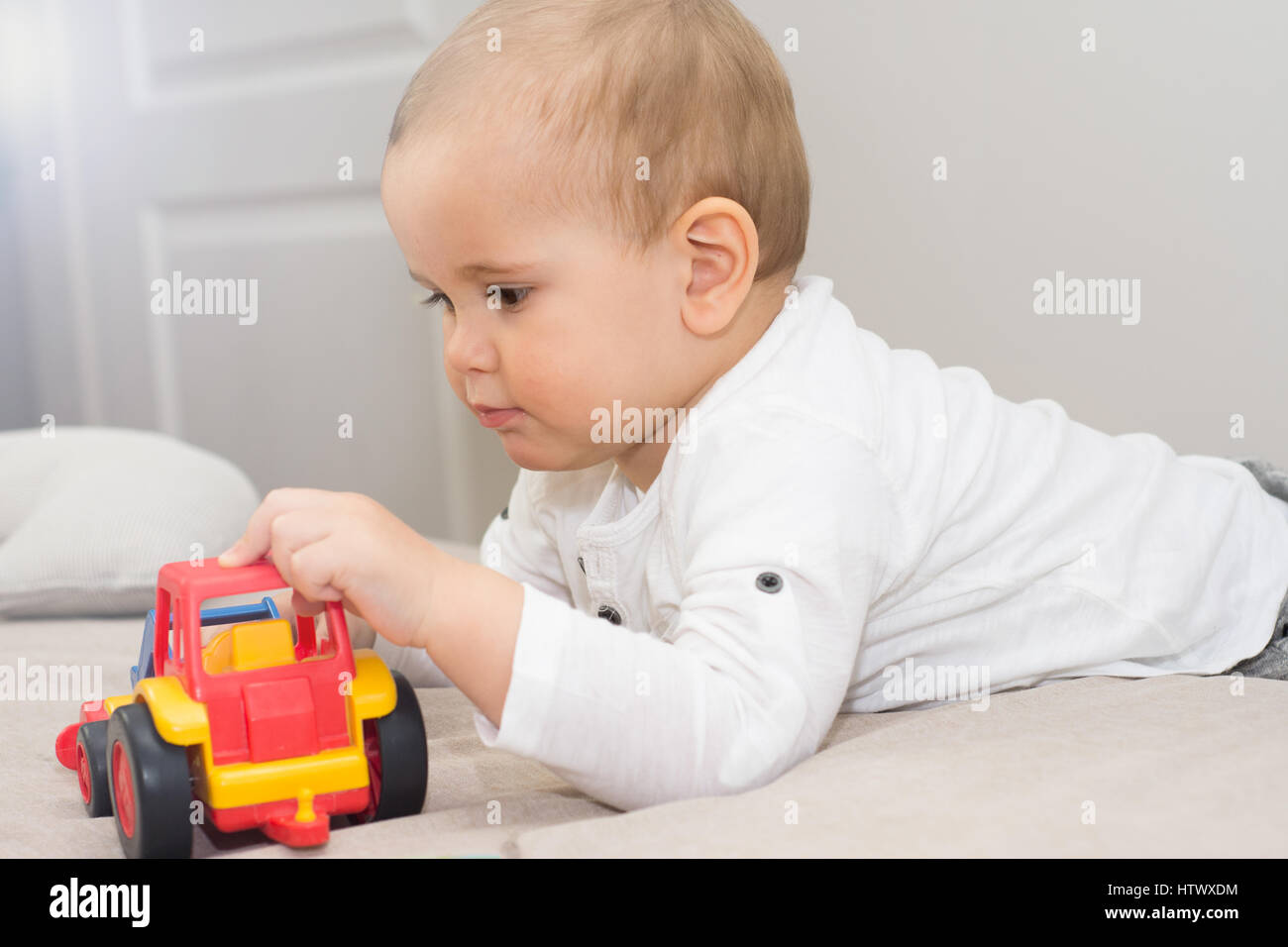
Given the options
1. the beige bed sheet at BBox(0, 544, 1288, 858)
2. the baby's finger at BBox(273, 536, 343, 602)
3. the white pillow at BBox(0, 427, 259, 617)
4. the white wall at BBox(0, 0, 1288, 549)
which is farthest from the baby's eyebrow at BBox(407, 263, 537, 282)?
the white wall at BBox(0, 0, 1288, 549)

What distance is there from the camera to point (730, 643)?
2.50 feet

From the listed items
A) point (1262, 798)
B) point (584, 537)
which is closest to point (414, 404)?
point (584, 537)

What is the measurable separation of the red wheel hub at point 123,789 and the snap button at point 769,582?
1.21 feet

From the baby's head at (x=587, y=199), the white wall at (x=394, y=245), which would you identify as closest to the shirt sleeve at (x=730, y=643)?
the baby's head at (x=587, y=199)

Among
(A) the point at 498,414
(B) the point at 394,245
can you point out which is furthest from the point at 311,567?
(B) the point at 394,245

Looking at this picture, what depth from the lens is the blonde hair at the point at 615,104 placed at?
843 mm

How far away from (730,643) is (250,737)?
11.0 inches

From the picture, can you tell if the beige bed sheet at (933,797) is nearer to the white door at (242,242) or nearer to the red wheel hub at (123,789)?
the red wheel hub at (123,789)

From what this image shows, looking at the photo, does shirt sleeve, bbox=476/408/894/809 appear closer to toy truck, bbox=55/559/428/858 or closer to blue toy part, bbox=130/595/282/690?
toy truck, bbox=55/559/428/858

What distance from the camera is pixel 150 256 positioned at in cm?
234

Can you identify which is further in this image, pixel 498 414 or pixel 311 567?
pixel 498 414

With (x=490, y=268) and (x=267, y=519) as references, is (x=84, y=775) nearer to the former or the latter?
(x=267, y=519)
